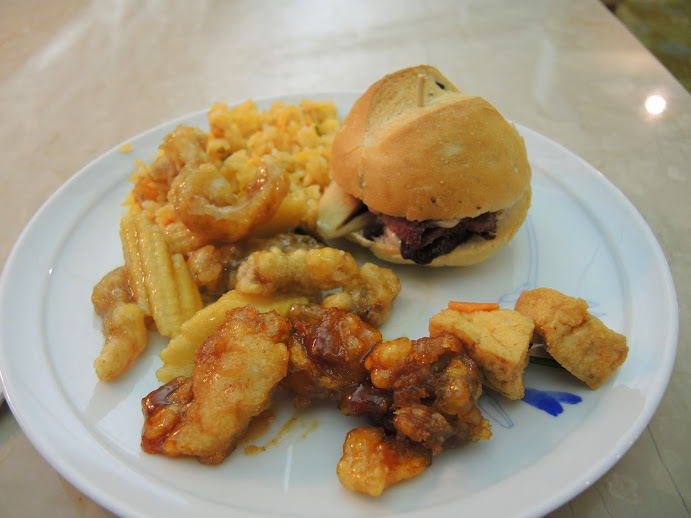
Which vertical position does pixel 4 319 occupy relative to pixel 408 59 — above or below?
above

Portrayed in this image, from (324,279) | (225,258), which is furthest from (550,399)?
(225,258)

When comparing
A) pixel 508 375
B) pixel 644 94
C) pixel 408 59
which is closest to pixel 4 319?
pixel 508 375

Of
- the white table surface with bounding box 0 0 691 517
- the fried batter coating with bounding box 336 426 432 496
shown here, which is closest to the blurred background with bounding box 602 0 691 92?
the white table surface with bounding box 0 0 691 517

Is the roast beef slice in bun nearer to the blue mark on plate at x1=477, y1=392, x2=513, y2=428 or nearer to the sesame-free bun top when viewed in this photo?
the sesame-free bun top

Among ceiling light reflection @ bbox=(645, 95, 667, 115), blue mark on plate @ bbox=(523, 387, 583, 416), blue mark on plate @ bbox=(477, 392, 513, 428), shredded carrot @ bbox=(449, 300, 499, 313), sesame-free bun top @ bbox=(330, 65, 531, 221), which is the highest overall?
sesame-free bun top @ bbox=(330, 65, 531, 221)

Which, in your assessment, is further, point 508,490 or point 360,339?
point 360,339

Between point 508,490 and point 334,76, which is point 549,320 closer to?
point 508,490

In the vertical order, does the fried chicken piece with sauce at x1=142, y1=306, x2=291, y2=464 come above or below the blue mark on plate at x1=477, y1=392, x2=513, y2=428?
above
